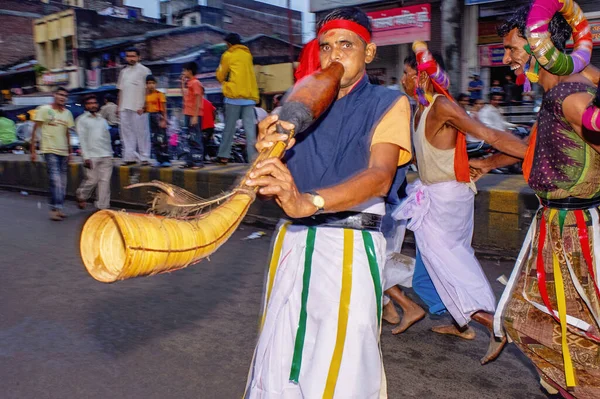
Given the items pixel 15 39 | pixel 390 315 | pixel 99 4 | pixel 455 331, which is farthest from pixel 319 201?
pixel 99 4

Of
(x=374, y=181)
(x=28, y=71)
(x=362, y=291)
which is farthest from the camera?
(x=28, y=71)

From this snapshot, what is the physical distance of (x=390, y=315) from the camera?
4.65 m

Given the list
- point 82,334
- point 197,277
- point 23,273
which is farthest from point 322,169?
point 23,273

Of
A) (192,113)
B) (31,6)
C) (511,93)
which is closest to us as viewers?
(192,113)

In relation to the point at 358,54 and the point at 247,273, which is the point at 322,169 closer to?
the point at 358,54

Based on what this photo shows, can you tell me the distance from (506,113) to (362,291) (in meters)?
13.5

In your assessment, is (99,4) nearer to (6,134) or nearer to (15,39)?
(15,39)

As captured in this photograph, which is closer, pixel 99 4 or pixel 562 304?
pixel 562 304

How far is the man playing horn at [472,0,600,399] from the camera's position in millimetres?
2479

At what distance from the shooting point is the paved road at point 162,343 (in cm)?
356

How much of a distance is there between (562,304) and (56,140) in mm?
8279

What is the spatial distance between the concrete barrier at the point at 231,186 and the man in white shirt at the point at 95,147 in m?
0.78

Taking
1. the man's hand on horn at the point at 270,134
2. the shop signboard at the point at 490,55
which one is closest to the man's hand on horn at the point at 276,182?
the man's hand on horn at the point at 270,134

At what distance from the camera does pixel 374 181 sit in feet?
6.72
